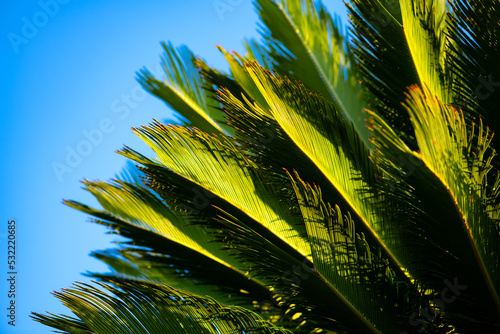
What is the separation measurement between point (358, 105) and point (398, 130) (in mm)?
1363

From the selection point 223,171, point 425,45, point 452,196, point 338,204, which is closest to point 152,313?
point 223,171

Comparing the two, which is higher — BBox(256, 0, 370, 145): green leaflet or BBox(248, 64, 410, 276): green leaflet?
BBox(256, 0, 370, 145): green leaflet

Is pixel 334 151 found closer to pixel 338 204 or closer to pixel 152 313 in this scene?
pixel 338 204

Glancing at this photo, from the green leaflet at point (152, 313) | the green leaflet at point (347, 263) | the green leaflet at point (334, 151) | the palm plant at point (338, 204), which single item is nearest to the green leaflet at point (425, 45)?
the palm plant at point (338, 204)

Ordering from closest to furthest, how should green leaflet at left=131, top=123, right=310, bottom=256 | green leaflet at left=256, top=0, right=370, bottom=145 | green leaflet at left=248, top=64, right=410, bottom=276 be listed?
green leaflet at left=248, top=64, right=410, bottom=276
green leaflet at left=131, top=123, right=310, bottom=256
green leaflet at left=256, top=0, right=370, bottom=145

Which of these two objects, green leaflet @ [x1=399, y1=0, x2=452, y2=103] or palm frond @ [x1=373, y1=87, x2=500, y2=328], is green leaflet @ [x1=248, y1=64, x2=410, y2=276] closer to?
palm frond @ [x1=373, y1=87, x2=500, y2=328]

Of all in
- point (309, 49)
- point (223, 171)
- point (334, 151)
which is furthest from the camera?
point (309, 49)

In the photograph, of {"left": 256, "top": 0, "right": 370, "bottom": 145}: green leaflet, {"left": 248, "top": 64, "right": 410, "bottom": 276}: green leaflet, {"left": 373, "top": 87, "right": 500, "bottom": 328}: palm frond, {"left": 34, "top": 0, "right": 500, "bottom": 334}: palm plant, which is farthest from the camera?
{"left": 256, "top": 0, "right": 370, "bottom": 145}: green leaflet

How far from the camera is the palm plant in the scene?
2.83 meters

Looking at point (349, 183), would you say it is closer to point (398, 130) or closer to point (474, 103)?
point (398, 130)

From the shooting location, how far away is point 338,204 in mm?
3352

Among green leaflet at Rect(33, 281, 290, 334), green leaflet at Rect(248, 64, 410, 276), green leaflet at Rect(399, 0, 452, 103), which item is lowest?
green leaflet at Rect(33, 281, 290, 334)

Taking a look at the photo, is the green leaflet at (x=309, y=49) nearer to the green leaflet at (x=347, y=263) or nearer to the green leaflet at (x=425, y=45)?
the green leaflet at (x=425, y=45)

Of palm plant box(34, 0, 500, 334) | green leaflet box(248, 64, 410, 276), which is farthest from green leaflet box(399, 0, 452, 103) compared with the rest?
green leaflet box(248, 64, 410, 276)
